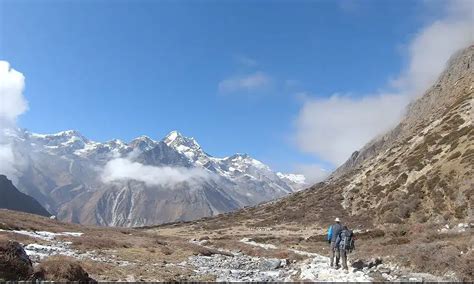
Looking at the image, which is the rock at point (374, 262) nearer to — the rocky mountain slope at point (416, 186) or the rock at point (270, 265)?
the rock at point (270, 265)

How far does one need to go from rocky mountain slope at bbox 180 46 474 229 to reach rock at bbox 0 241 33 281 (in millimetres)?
40289

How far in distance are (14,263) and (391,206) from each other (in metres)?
68.7

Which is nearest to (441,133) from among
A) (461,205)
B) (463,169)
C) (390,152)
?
(390,152)

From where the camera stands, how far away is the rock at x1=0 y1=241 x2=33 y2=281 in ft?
62.1

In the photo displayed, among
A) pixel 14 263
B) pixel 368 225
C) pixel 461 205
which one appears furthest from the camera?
pixel 368 225

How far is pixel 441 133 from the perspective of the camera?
91125 mm

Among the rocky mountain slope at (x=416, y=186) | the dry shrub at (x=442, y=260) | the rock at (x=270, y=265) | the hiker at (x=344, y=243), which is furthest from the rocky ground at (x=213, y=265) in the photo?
the rocky mountain slope at (x=416, y=186)

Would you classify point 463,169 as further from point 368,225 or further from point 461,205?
point 368,225

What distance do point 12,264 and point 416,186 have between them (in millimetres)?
69027

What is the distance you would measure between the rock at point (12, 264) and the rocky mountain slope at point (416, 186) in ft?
132

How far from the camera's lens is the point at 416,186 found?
75938mm

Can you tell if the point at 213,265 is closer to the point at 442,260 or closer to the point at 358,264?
the point at 358,264

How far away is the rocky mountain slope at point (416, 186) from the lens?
64.4m

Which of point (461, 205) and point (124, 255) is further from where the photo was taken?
point (461, 205)
